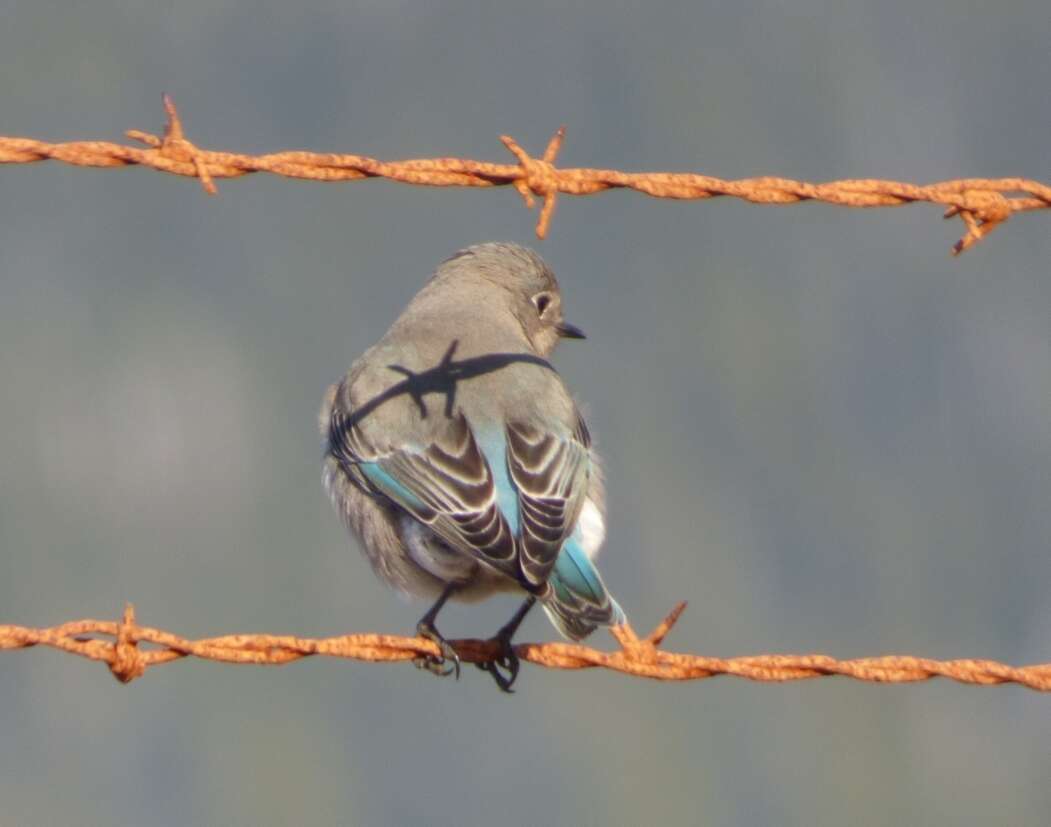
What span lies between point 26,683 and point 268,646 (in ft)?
40.2

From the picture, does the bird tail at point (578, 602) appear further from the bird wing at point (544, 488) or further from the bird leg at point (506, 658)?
the bird leg at point (506, 658)

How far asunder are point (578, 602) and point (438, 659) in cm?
43

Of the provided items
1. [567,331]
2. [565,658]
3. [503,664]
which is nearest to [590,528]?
[503,664]

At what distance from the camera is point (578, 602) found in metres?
5.54

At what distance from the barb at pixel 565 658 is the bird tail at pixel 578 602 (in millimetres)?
629

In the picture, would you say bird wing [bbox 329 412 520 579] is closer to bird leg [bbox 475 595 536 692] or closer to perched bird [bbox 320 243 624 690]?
perched bird [bbox 320 243 624 690]

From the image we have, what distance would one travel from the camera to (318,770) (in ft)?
51.8

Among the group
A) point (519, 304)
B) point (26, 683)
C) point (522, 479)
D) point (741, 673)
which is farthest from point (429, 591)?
point (26, 683)

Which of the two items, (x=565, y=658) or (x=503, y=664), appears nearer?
(x=565, y=658)

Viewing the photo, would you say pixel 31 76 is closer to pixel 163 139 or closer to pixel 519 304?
pixel 519 304

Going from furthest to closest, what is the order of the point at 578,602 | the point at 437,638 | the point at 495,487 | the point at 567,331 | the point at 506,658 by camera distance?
the point at 567,331 → the point at 437,638 → the point at 506,658 → the point at 495,487 → the point at 578,602

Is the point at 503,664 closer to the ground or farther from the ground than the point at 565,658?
farther from the ground

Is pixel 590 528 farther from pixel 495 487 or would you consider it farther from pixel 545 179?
pixel 545 179

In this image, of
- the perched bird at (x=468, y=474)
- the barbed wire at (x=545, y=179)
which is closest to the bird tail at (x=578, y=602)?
the perched bird at (x=468, y=474)
